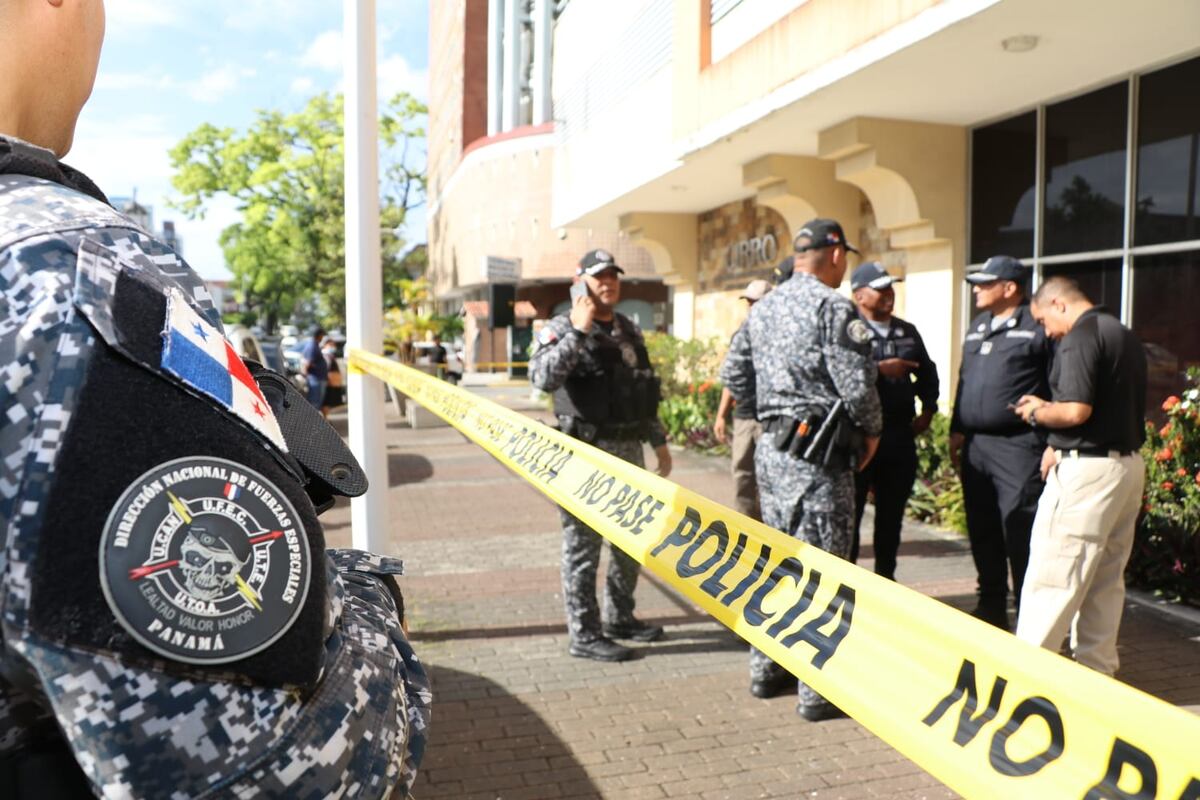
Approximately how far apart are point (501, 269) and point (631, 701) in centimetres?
2906

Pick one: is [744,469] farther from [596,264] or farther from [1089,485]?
[1089,485]

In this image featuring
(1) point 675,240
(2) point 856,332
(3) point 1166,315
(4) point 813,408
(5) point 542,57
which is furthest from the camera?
(5) point 542,57

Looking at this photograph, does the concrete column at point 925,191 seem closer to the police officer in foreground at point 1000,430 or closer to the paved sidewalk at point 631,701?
the paved sidewalk at point 631,701

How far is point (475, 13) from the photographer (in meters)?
38.4

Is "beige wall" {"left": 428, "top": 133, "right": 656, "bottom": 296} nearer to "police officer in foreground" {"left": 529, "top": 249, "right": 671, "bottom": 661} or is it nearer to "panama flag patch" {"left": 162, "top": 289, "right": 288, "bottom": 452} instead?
"police officer in foreground" {"left": 529, "top": 249, "right": 671, "bottom": 661}

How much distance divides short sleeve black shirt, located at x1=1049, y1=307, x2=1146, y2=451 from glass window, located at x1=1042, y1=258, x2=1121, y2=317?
12.5ft

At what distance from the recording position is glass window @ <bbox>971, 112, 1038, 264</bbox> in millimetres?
8180

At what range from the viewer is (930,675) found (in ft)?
3.43

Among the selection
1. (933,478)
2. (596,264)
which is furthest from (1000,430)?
(933,478)

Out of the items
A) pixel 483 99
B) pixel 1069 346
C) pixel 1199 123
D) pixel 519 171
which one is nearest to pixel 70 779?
pixel 1069 346

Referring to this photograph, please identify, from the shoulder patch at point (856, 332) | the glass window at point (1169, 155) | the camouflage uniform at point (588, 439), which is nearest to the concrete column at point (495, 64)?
the glass window at point (1169, 155)

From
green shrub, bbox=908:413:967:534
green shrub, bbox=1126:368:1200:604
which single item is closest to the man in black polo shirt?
green shrub, bbox=1126:368:1200:604

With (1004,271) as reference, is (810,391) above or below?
below

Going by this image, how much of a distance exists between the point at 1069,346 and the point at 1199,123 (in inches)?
155
